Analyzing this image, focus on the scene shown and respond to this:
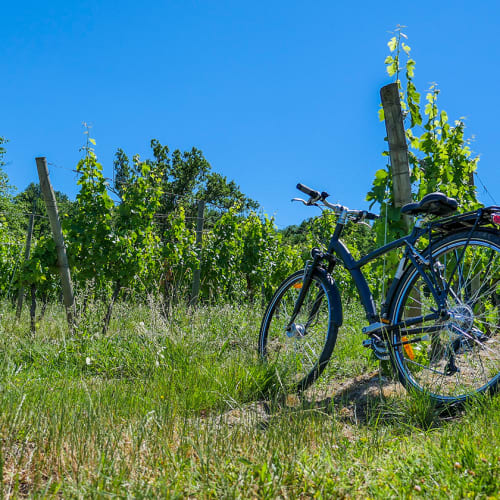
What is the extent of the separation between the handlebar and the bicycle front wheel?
0.44m

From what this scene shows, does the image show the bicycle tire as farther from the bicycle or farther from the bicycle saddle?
the bicycle saddle

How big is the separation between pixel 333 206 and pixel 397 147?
0.71 meters

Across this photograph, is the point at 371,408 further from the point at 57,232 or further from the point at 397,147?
the point at 57,232

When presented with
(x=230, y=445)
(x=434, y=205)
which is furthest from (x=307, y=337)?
(x=230, y=445)

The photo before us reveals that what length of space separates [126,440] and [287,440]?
2.30 feet

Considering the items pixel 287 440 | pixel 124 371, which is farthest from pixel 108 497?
pixel 124 371

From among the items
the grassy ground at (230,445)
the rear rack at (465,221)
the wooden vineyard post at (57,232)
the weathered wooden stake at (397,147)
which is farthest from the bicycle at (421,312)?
the wooden vineyard post at (57,232)

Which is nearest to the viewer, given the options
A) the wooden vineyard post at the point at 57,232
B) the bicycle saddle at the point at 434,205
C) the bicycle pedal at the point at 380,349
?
the bicycle saddle at the point at 434,205

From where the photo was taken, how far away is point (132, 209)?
21.8 ft

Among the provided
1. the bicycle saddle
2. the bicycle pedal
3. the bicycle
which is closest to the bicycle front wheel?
the bicycle

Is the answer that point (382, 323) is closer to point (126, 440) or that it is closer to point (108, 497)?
point (126, 440)

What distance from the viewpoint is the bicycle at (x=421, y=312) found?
2.31 meters

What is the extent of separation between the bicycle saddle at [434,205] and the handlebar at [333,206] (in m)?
0.55

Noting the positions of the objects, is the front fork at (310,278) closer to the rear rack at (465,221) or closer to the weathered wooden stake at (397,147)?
the weathered wooden stake at (397,147)
